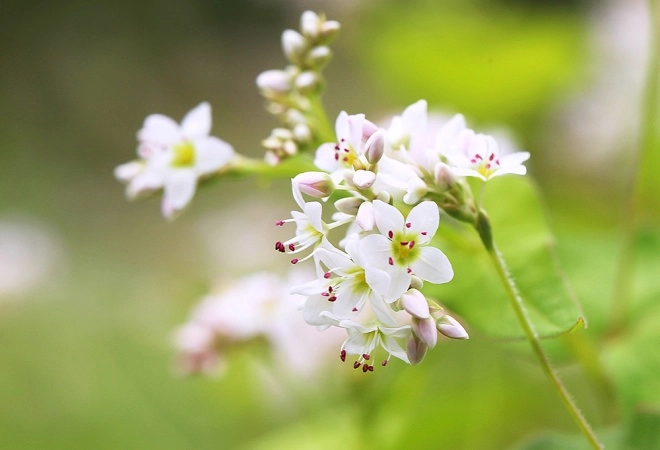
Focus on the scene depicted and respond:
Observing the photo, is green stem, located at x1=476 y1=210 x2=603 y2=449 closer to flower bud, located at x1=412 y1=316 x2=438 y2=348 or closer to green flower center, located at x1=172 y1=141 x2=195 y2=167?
flower bud, located at x1=412 y1=316 x2=438 y2=348

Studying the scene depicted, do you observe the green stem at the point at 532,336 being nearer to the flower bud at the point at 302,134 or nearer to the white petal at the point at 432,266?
the white petal at the point at 432,266

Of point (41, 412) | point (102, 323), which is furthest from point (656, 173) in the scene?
point (102, 323)

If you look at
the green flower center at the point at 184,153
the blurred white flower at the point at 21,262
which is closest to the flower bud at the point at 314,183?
the green flower center at the point at 184,153

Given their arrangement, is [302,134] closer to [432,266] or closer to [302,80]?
[302,80]

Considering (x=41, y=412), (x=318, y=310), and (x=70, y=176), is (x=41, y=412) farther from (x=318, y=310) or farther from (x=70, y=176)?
(x=70, y=176)

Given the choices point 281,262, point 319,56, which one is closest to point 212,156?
point 319,56

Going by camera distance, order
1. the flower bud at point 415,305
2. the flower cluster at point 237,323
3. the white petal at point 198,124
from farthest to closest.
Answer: the flower cluster at point 237,323 → the white petal at point 198,124 → the flower bud at point 415,305
